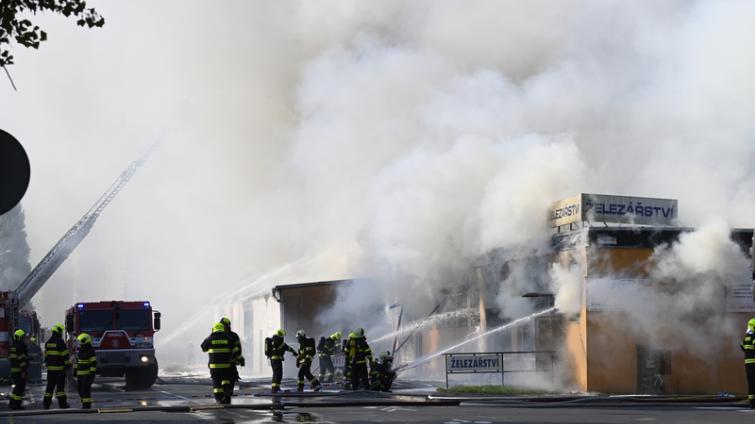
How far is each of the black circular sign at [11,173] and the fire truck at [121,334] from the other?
22.1 m

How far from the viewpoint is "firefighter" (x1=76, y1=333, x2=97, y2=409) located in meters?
21.8

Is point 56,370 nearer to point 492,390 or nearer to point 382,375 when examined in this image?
point 382,375

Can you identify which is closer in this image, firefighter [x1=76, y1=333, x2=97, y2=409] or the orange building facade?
firefighter [x1=76, y1=333, x2=97, y2=409]

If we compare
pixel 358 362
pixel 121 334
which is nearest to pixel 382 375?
pixel 358 362

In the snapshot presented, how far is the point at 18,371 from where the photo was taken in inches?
914

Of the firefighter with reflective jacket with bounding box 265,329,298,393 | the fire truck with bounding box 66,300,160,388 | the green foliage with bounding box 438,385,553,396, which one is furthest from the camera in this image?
the fire truck with bounding box 66,300,160,388

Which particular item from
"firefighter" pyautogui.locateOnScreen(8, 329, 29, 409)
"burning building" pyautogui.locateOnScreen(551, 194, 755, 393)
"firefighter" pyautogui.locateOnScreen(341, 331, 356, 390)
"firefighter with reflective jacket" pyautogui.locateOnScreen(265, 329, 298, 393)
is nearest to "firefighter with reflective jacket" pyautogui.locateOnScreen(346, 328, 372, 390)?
"firefighter" pyautogui.locateOnScreen(341, 331, 356, 390)

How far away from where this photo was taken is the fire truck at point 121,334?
31.9 meters

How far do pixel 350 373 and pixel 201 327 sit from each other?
41.4m

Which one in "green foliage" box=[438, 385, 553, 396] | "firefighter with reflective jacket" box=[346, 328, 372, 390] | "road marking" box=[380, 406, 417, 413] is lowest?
"green foliage" box=[438, 385, 553, 396]

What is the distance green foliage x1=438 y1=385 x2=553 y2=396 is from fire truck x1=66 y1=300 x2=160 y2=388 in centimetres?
899

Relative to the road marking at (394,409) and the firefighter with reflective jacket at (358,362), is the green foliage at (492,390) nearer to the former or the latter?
the firefighter with reflective jacket at (358,362)

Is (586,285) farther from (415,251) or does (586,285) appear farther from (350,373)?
(415,251)

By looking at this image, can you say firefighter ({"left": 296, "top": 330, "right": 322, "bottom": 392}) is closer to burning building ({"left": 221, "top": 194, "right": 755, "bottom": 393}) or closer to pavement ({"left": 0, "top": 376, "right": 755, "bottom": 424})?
pavement ({"left": 0, "top": 376, "right": 755, "bottom": 424})
